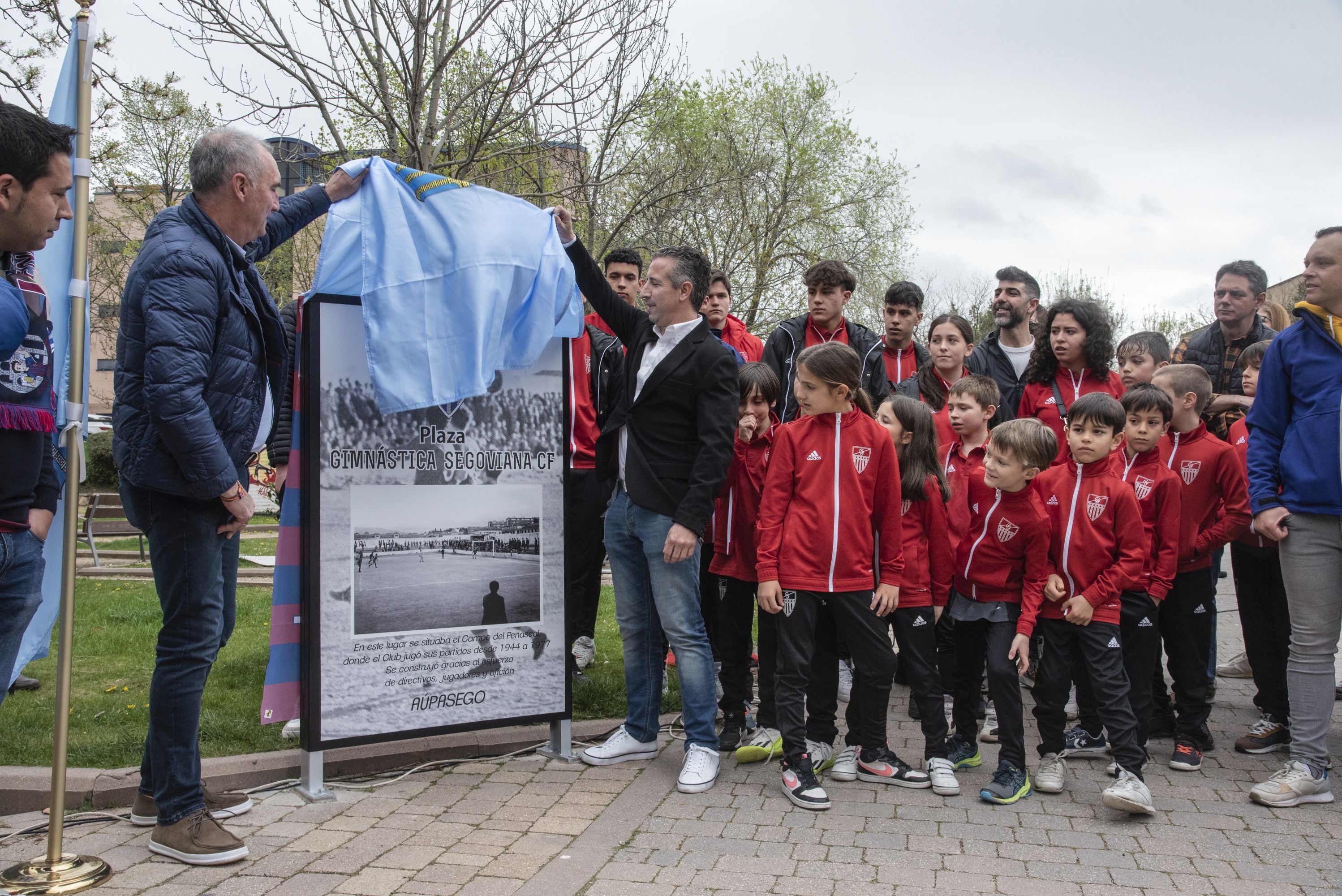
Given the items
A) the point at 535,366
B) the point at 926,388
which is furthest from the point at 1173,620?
the point at 535,366

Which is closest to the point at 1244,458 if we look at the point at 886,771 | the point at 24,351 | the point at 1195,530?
the point at 1195,530

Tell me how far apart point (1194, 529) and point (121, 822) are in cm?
495

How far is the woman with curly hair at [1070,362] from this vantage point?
579 cm

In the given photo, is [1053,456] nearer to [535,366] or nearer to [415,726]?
[535,366]

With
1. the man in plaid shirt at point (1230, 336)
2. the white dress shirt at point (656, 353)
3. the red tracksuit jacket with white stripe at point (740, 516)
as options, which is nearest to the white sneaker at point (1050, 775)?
the red tracksuit jacket with white stripe at point (740, 516)

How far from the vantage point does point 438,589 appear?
14.9 feet

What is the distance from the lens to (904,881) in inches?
137

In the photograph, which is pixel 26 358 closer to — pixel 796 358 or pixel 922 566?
pixel 922 566

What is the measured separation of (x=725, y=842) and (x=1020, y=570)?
6.06ft

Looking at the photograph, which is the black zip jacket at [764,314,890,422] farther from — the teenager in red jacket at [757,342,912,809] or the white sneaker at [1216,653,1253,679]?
the white sneaker at [1216,653,1253,679]

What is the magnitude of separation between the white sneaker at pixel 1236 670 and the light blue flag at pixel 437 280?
5.10 meters

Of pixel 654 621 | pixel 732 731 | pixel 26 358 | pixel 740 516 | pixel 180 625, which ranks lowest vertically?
pixel 732 731

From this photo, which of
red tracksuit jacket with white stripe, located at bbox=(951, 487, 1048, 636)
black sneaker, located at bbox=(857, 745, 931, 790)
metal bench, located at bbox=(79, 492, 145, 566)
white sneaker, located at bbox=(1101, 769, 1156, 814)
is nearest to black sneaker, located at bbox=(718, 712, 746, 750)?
black sneaker, located at bbox=(857, 745, 931, 790)

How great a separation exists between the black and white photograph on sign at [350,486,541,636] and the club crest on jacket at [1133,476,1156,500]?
2850 millimetres
